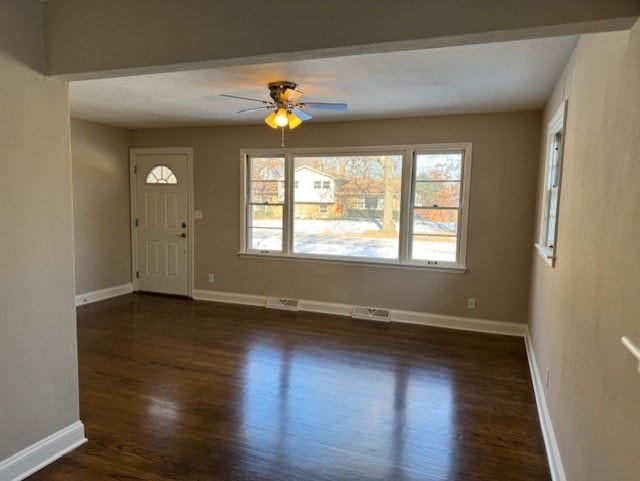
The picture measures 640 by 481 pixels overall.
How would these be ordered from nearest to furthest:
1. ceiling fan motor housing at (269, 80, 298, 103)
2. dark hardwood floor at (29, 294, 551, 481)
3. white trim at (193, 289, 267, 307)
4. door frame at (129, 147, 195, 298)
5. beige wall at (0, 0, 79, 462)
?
beige wall at (0, 0, 79, 462), dark hardwood floor at (29, 294, 551, 481), ceiling fan motor housing at (269, 80, 298, 103), white trim at (193, 289, 267, 307), door frame at (129, 147, 195, 298)

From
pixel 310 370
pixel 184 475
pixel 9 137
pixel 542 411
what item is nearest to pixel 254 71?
pixel 9 137

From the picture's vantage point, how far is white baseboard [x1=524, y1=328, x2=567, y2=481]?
2186 mm

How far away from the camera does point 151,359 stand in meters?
3.79

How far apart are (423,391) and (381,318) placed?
6.15ft

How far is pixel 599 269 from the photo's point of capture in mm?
1656

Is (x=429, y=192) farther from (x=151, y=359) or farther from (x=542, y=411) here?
(x=151, y=359)

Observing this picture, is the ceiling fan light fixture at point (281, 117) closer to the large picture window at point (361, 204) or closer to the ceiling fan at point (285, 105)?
the ceiling fan at point (285, 105)

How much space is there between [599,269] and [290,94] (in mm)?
2692

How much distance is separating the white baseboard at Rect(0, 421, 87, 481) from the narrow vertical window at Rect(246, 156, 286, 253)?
348 centimetres

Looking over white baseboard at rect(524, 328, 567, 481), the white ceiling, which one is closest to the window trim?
the white ceiling

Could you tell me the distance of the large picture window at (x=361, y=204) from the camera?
4828 millimetres

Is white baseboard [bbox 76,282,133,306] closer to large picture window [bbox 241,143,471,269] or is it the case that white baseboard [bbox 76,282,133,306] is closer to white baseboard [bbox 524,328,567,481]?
large picture window [bbox 241,143,471,269]

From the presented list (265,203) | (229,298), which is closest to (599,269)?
(265,203)

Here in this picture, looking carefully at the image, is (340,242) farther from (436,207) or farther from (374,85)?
(374,85)
